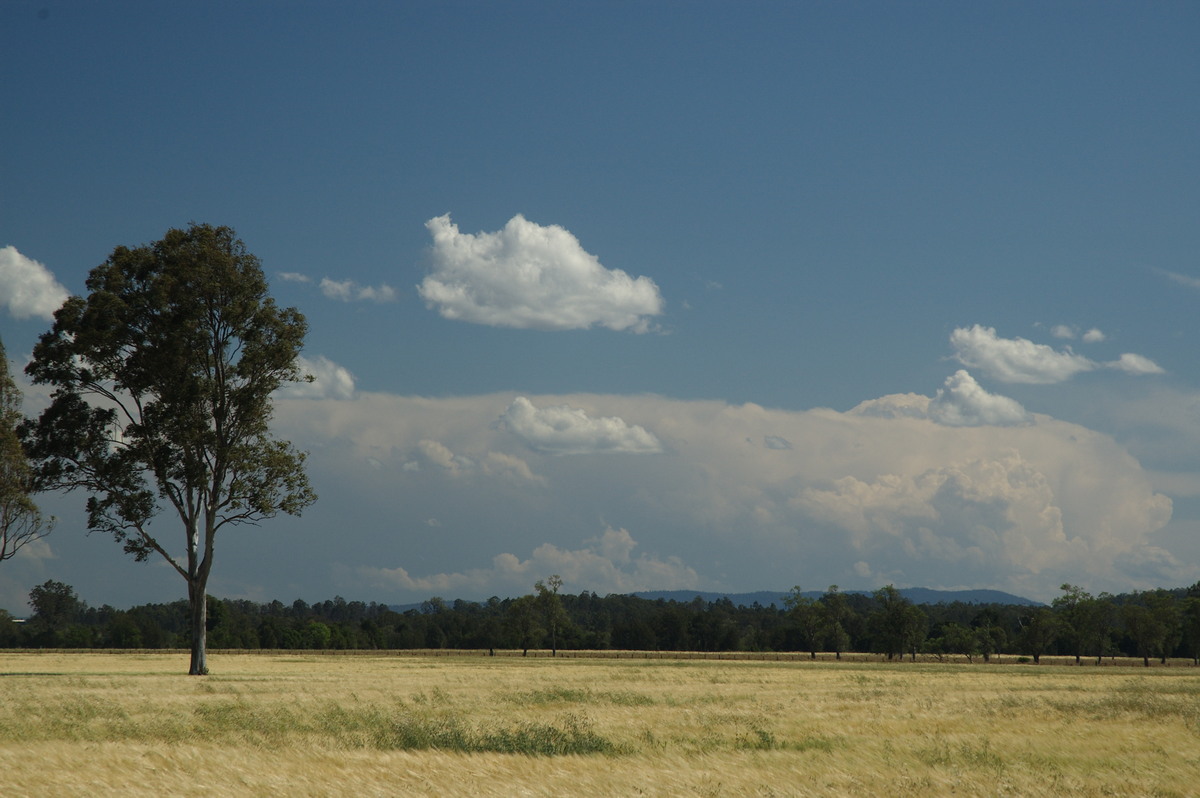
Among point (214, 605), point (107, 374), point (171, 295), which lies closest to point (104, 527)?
point (107, 374)

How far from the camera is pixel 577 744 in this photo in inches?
872

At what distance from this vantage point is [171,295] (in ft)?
166

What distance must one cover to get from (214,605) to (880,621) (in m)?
109

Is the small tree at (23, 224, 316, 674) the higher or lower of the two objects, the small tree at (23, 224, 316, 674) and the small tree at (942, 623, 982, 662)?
the higher

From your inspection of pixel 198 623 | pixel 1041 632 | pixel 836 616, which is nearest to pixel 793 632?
pixel 836 616

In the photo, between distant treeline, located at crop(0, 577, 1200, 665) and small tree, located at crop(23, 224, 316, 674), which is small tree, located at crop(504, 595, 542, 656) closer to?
distant treeline, located at crop(0, 577, 1200, 665)

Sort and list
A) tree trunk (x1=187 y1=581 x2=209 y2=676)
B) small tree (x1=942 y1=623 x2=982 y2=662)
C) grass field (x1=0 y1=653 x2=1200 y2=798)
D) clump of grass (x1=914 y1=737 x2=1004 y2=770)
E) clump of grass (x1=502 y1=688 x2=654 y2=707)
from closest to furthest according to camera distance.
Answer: grass field (x1=0 y1=653 x2=1200 y2=798) < clump of grass (x1=914 y1=737 x2=1004 y2=770) < clump of grass (x1=502 y1=688 x2=654 y2=707) < tree trunk (x1=187 y1=581 x2=209 y2=676) < small tree (x1=942 y1=623 x2=982 y2=662)

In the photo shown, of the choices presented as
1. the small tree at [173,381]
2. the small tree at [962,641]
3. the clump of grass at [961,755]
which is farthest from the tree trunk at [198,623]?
the small tree at [962,641]

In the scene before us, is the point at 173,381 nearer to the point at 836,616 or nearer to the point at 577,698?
the point at 577,698

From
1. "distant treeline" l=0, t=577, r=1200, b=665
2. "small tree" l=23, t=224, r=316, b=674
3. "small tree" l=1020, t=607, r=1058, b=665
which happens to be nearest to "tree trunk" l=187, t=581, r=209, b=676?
"small tree" l=23, t=224, r=316, b=674

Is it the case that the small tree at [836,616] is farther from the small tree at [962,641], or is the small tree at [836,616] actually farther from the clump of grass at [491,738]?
the clump of grass at [491,738]

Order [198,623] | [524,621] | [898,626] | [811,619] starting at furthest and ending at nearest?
[524,621] → [811,619] → [898,626] → [198,623]

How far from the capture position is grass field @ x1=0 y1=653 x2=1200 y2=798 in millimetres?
16016

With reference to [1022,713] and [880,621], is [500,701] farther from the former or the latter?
[880,621]
